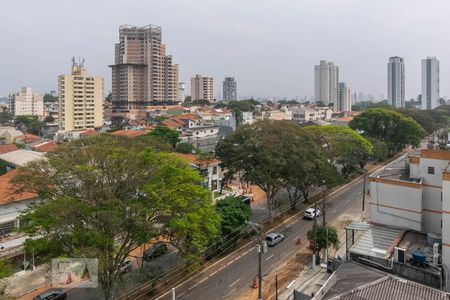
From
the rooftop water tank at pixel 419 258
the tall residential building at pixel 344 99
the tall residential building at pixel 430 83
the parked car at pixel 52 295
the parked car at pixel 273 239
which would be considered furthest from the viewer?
the tall residential building at pixel 344 99

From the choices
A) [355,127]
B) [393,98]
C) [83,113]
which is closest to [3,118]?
[83,113]

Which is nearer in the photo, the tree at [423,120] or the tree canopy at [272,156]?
the tree canopy at [272,156]

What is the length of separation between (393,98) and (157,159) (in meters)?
199

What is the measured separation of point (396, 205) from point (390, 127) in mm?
45862

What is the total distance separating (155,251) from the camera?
2759 cm

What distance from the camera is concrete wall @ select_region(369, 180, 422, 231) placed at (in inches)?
928

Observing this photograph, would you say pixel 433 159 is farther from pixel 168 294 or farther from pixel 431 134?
pixel 431 134

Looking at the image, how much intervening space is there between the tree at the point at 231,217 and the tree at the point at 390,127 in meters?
44.9

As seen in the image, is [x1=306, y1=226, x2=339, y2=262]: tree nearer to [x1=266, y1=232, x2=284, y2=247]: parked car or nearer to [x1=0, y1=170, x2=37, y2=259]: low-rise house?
[x1=266, y1=232, x2=284, y2=247]: parked car

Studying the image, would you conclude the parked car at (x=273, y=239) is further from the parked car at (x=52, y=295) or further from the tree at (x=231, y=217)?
the parked car at (x=52, y=295)

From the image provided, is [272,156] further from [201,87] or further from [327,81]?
[327,81]

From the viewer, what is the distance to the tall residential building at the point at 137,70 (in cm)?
12594

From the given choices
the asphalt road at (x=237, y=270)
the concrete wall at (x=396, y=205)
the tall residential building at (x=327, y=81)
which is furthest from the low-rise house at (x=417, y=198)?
the tall residential building at (x=327, y=81)

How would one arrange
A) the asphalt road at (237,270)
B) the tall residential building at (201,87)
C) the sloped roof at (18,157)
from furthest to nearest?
the tall residential building at (201,87) < the sloped roof at (18,157) < the asphalt road at (237,270)
